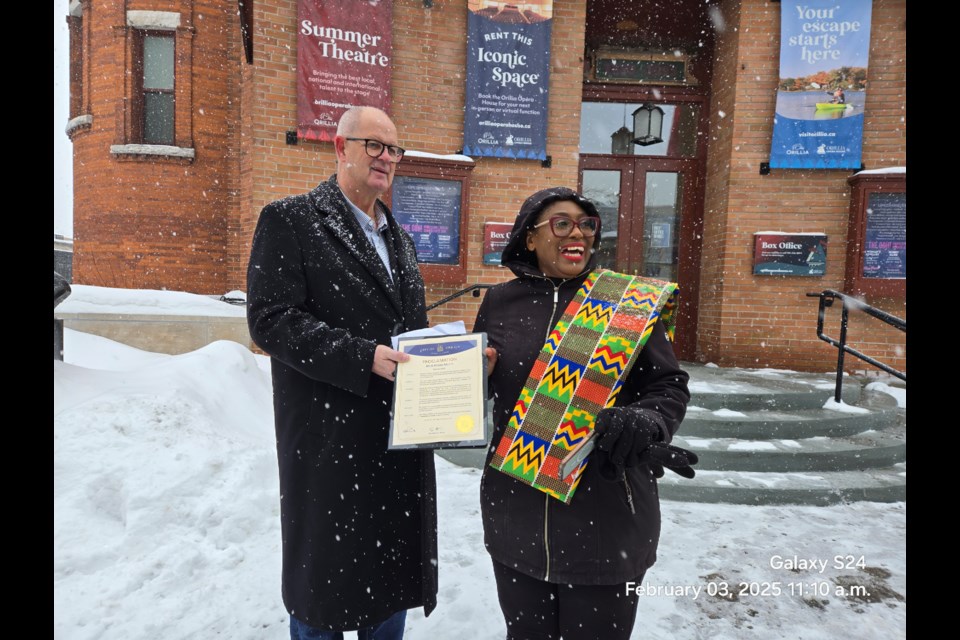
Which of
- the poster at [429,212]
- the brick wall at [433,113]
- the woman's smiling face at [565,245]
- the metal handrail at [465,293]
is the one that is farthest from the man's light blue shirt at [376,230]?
the brick wall at [433,113]

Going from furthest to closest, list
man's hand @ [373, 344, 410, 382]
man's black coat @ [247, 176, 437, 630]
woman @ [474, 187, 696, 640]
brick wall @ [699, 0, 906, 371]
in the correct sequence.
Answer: brick wall @ [699, 0, 906, 371] < man's black coat @ [247, 176, 437, 630] < man's hand @ [373, 344, 410, 382] < woman @ [474, 187, 696, 640]

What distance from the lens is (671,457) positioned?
1287mm

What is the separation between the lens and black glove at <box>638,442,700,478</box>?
1266 mm

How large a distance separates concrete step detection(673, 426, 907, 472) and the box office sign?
9.62 feet

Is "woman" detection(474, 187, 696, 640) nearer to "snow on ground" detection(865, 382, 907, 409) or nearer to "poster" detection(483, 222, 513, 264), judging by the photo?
"poster" detection(483, 222, 513, 264)

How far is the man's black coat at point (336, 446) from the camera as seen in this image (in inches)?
69.0

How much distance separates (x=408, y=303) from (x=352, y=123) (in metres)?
0.69

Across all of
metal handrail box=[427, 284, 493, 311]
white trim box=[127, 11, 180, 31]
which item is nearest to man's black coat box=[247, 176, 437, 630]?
metal handrail box=[427, 284, 493, 311]

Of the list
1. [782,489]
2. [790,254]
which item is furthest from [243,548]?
[790,254]

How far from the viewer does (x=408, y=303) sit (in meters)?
1.96

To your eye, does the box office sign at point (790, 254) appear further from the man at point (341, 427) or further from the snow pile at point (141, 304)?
the snow pile at point (141, 304)

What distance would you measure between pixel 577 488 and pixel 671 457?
0.39 metres

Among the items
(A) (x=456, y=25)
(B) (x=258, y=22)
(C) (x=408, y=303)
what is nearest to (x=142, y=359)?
(B) (x=258, y=22)

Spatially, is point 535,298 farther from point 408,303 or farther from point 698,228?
point 698,228
